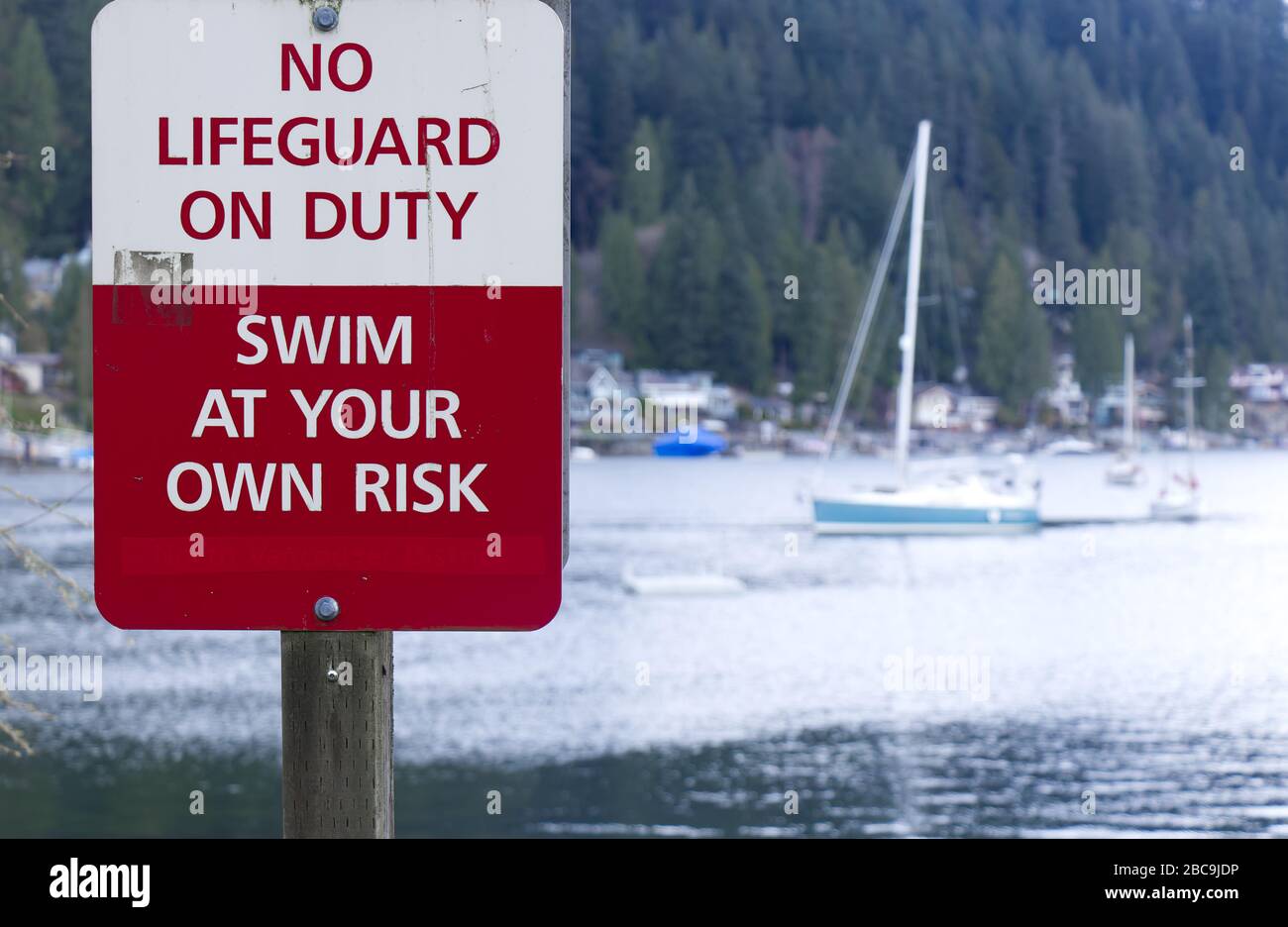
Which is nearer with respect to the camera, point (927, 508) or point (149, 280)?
point (149, 280)

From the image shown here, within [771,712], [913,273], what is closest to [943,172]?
[913,273]

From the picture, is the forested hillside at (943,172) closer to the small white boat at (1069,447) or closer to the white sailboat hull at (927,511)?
the small white boat at (1069,447)

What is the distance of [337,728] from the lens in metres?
1.54

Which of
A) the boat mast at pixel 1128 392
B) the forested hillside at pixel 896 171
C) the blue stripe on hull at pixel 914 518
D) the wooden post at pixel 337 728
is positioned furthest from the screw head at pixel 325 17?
the forested hillside at pixel 896 171

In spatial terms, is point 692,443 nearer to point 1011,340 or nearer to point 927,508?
point 1011,340

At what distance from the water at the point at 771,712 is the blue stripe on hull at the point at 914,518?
4.90 feet

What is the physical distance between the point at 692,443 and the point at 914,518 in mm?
52787

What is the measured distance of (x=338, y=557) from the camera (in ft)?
4.91

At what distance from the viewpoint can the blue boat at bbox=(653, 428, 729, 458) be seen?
107 meters

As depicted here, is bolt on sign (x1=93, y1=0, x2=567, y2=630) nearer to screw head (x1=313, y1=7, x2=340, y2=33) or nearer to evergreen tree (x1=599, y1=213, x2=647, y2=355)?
screw head (x1=313, y1=7, x2=340, y2=33)

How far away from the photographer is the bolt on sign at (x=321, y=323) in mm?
1481

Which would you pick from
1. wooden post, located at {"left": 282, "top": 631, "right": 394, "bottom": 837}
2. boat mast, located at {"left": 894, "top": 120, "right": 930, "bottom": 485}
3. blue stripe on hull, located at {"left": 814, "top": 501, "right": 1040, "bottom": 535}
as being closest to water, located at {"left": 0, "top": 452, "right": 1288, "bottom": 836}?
blue stripe on hull, located at {"left": 814, "top": 501, "right": 1040, "bottom": 535}
